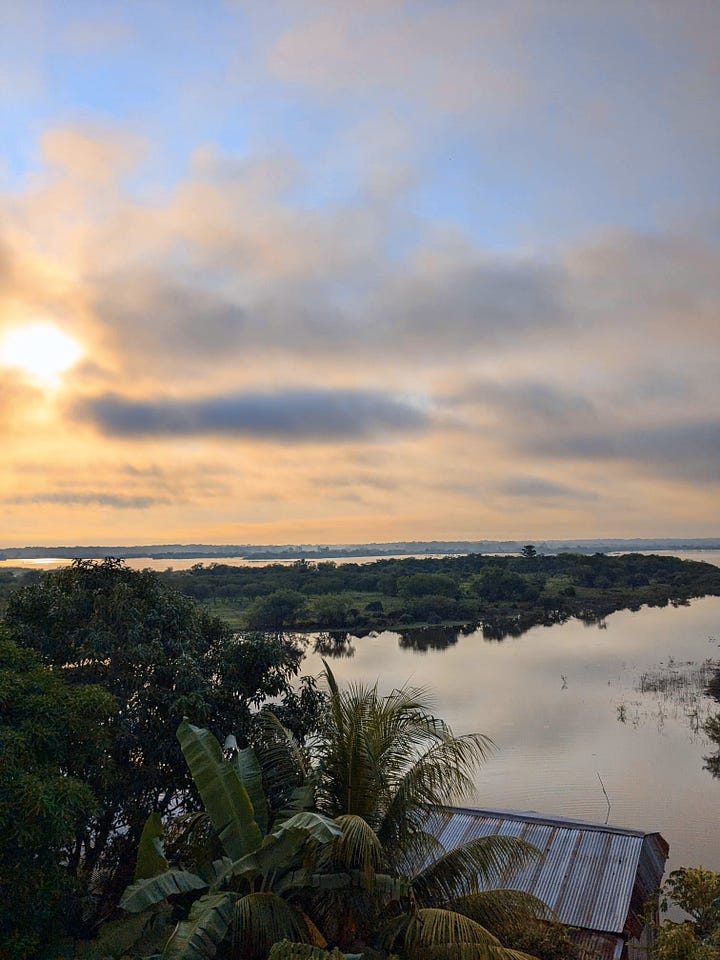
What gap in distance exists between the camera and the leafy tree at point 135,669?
9586 millimetres

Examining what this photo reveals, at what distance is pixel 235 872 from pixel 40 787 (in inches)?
79.0

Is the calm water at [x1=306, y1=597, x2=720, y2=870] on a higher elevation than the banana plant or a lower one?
lower

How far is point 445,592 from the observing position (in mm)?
61344

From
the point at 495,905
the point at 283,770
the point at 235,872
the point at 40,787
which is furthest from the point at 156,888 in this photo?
the point at 495,905

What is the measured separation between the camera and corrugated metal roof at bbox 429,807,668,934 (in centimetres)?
991

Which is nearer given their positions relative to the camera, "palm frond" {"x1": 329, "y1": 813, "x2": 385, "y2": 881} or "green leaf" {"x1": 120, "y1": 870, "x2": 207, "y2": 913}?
"green leaf" {"x1": 120, "y1": 870, "x2": 207, "y2": 913}

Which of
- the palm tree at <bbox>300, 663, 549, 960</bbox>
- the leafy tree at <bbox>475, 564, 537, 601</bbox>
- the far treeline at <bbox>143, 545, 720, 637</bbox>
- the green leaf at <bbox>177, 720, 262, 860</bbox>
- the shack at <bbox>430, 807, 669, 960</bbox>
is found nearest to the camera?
the palm tree at <bbox>300, 663, 549, 960</bbox>

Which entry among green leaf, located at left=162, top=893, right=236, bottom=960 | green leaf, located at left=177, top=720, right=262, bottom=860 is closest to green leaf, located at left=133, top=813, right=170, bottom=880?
green leaf, located at left=177, top=720, right=262, bottom=860

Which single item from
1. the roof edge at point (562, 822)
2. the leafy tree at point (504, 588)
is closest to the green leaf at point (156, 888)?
the roof edge at point (562, 822)

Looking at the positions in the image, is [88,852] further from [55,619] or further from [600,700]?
[600,700]

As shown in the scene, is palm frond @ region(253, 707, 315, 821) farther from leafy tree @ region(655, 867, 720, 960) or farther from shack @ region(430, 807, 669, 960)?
leafy tree @ region(655, 867, 720, 960)

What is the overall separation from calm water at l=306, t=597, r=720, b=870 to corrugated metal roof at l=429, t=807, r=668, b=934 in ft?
7.91

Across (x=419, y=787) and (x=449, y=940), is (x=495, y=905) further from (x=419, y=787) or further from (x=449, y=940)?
(x=419, y=787)

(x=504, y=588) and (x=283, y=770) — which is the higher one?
(x=283, y=770)
